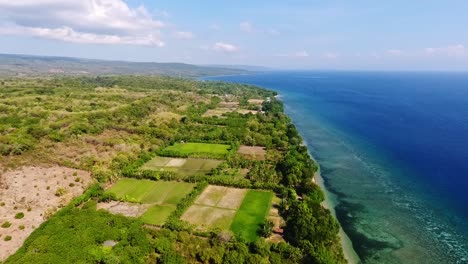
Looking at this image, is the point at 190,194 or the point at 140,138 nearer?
the point at 190,194

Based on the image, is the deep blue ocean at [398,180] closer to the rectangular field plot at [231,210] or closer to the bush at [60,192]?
the rectangular field plot at [231,210]

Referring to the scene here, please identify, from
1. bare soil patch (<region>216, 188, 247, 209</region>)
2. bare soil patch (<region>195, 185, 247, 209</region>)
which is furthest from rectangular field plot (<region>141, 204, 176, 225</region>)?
bare soil patch (<region>216, 188, 247, 209</region>)

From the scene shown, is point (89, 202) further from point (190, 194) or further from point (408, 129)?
point (408, 129)

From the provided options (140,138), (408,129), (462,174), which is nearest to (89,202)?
(140,138)

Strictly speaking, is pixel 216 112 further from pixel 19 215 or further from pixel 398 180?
pixel 19 215

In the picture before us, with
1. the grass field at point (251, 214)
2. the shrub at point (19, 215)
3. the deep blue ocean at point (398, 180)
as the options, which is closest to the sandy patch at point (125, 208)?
the shrub at point (19, 215)

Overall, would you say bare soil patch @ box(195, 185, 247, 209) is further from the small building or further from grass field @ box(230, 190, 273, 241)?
the small building
